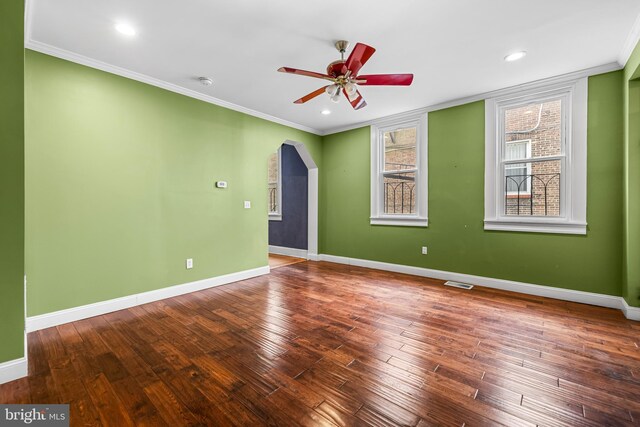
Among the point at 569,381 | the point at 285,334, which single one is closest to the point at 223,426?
the point at 285,334

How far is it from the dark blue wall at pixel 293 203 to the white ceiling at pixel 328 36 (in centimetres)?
284

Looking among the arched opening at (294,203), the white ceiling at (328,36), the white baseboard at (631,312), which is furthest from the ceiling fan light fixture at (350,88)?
the white baseboard at (631,312)

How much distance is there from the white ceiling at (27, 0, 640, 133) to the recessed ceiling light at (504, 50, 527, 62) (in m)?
0.07

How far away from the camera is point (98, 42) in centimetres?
262

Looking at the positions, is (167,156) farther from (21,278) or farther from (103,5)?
(21,278)

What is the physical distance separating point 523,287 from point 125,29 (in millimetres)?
5162

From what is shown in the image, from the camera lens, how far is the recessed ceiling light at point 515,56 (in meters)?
2.84

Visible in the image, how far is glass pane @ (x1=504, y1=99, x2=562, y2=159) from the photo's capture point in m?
3.51

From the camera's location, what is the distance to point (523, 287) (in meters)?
3.70

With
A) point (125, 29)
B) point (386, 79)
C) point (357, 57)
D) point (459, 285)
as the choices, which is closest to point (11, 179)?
point (125, 29)

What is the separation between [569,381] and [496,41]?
9.15ft

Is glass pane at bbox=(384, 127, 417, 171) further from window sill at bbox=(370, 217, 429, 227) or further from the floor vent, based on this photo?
the floor vent

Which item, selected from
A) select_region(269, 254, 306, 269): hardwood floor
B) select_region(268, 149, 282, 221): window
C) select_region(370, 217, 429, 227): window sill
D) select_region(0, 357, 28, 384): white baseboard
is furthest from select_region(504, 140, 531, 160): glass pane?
select_region(0, 357, 28, 384): white baseboard

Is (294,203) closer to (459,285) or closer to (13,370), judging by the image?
(459,285)
